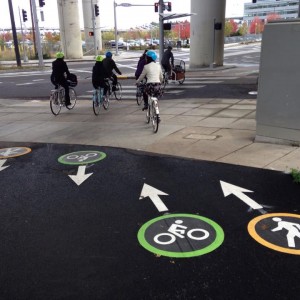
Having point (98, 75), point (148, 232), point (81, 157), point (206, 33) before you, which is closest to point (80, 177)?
Answer: point (81, 157)

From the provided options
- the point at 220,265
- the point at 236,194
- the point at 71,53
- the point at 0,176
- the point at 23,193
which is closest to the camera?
the point at 220,265

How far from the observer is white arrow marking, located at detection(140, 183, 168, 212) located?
4809 millimetres

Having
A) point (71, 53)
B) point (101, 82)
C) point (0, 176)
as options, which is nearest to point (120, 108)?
point (101, 82)

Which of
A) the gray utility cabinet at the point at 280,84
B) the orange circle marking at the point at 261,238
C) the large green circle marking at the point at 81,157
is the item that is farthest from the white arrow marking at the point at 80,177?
the gray utility cabinet at the point at 280,84

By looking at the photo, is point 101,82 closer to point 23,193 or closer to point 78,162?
point 78,162

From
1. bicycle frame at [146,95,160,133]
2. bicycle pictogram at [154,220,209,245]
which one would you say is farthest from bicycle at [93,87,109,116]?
bicycle pictogram at [154,220,209,245]

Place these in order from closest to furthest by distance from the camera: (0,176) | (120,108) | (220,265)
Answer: (220,265)
(0,176)
(120,108)

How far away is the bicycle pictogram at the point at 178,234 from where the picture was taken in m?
3.97

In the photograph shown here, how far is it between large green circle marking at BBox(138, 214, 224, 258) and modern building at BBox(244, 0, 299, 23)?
5711 inches

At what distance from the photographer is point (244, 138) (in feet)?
26.4

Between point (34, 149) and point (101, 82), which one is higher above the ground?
point (101, 82)

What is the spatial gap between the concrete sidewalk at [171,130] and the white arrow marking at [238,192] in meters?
1.09

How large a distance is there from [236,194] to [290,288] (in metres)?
2.09

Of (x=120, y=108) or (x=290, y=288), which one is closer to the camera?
(x=290, y=288)
